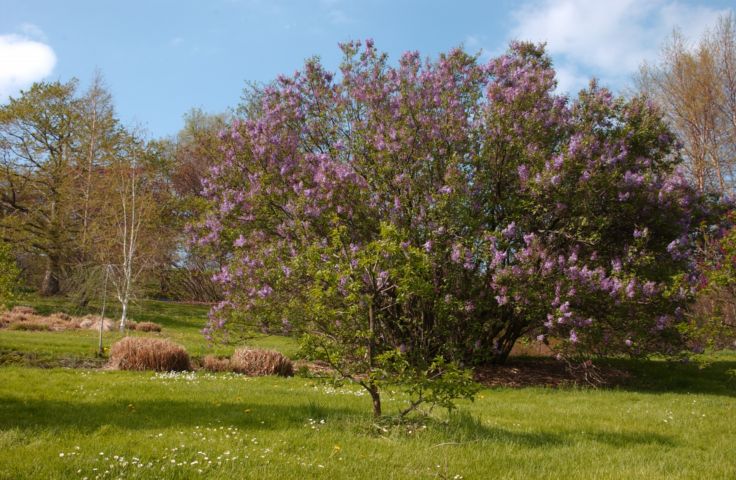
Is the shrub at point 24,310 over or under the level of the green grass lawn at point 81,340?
over

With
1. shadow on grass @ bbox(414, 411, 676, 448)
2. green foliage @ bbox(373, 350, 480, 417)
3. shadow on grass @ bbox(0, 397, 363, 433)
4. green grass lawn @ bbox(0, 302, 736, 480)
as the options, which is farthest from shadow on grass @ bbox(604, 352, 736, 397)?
shadow on grass @ bbox(0, 397, 363, 433)

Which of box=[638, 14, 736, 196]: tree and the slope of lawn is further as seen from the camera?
box=[638, 14, 736, 196]: tree

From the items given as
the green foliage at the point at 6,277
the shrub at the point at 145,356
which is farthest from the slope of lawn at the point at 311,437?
the shrub at the point at 145,356

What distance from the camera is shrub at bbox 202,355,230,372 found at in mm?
13164

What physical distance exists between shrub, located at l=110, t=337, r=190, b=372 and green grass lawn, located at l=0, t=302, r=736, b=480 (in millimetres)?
1225

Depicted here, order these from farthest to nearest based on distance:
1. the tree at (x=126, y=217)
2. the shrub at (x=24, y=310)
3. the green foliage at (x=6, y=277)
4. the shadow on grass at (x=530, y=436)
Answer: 1. the tree at (x=126, y=217)
2. the shrub at (x=24, y=310)
3. the green foliage at (x=6, y=277)
4. the shadow on grass at (x=530, y=436)

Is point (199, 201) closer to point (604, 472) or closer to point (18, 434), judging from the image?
point (18, 434)

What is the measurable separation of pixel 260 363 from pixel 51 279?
76.8 feet

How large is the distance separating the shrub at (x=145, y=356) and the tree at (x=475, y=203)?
1678 mm

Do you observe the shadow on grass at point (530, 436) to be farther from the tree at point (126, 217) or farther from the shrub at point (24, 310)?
the shrub at point (24, 310)

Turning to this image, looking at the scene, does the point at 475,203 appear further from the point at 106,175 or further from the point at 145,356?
the point at 106,175

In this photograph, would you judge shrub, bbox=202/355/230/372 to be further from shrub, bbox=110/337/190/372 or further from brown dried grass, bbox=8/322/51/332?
brown dried grass, bbox=8/322/51/332

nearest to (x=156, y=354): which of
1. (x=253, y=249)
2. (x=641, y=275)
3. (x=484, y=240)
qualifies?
(x=253, y=249)

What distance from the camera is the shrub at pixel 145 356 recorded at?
484 inches
